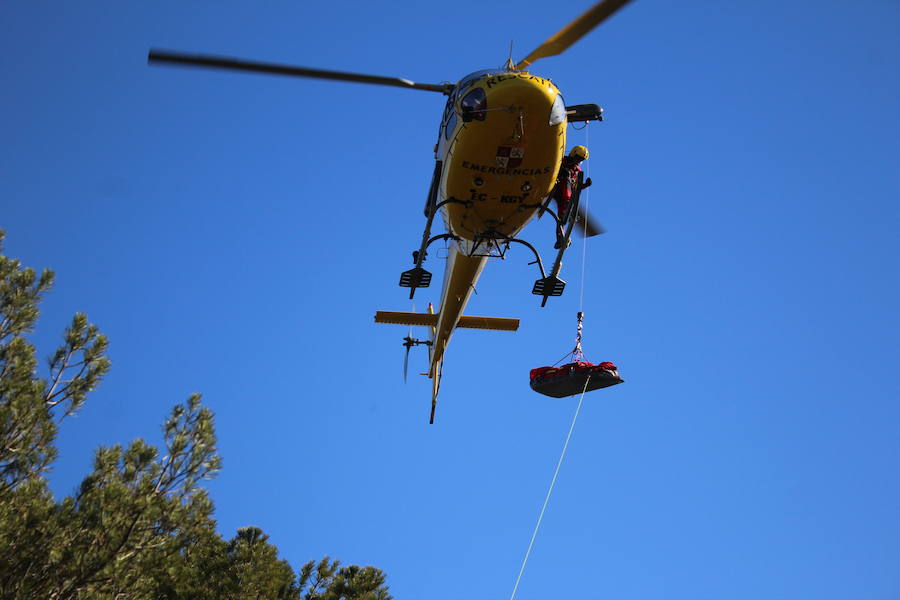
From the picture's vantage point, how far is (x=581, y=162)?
527 inches

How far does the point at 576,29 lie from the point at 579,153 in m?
3.63

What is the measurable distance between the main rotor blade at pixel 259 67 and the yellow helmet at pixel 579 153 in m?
3.16

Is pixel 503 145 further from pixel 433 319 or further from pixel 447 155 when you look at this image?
pixel 433 319

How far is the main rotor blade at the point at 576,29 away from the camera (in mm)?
9367

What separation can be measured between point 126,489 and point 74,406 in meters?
1.59

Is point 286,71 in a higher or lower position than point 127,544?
higher

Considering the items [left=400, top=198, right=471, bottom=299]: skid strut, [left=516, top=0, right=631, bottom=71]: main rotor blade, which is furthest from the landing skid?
[left=516, top=0, right=631, bottom=71]: main rotor blade

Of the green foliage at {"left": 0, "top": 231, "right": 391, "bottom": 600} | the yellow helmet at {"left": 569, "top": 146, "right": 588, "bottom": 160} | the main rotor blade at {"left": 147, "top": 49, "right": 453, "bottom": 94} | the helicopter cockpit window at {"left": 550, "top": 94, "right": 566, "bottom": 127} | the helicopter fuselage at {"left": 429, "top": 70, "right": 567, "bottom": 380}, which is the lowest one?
the green foliage at {"left": 0, "top": 231, "right": 391, "bottom": 600}

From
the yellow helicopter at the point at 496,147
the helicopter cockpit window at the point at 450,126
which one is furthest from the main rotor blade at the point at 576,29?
the helicopter cockpit window at the point at 450,126

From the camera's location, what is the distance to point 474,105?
37.7 feet

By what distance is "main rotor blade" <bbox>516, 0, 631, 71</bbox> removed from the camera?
9367mm

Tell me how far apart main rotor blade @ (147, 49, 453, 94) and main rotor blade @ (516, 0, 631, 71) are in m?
2.23

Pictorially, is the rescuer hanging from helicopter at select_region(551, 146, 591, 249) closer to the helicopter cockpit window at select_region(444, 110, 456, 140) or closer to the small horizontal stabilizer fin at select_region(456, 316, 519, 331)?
the helicopter cockpit window at select_region(444, 110, 456, 140)

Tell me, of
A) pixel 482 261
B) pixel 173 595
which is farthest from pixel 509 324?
pixel 173 595
